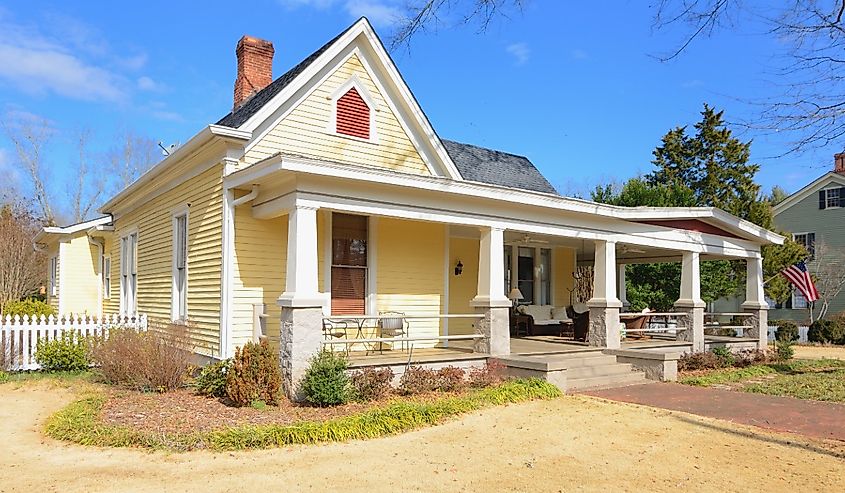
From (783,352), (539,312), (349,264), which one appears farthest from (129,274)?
(783,352)

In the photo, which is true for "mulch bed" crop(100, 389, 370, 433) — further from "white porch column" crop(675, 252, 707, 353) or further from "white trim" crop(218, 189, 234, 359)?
"white porch column" crop(675, 252, 707, 353)

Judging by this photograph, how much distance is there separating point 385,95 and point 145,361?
6998mm

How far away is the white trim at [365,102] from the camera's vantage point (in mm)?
12781

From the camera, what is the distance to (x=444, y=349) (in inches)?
520

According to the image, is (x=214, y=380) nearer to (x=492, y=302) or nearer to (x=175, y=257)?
(x=175, y=257)

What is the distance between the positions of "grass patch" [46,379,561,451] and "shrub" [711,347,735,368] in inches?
325

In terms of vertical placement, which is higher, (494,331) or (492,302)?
(492,302)

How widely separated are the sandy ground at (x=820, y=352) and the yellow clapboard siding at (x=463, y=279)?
10.9 metres

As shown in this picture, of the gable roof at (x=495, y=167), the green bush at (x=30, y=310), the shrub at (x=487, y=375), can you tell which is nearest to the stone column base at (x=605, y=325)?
the shrub at (x=487, y=375)

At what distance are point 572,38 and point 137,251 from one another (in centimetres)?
1134

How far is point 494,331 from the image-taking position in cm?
1187

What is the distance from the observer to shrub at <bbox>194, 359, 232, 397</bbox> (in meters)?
9.84

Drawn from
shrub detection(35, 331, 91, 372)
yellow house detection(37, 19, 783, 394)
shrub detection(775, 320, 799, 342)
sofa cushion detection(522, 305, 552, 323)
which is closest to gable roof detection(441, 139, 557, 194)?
yellow house detection(37, 19, 783, 394)

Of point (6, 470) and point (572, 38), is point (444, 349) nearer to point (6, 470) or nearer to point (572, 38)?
point (572, 38)
